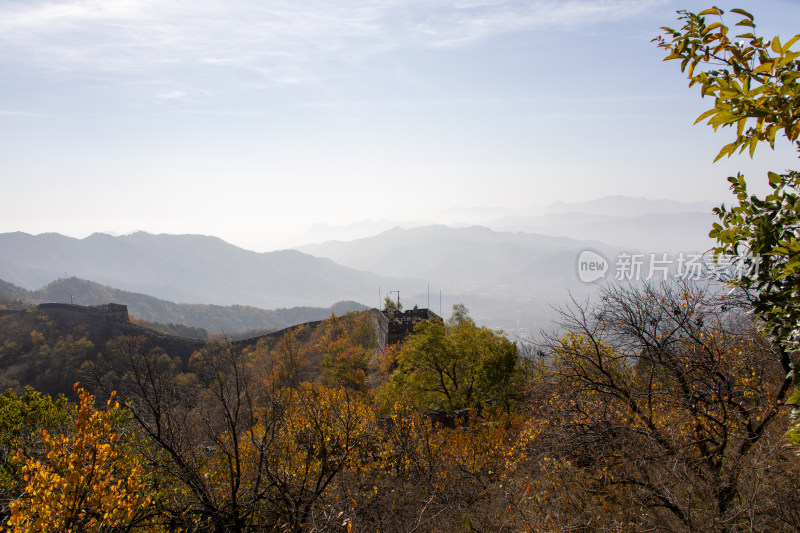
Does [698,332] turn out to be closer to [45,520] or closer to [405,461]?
[405,461]

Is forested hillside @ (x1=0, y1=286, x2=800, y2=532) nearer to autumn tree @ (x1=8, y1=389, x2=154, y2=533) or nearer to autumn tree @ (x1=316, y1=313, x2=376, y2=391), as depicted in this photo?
autumn tree @ (x1=8, y1=389, x2=154, y2=533)

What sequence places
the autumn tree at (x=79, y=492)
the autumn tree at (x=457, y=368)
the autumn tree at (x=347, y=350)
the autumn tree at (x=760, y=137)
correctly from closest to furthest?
the autumn tree at (x=760, y=137) < the autumn tree at (x=79, y=492) < the autumn tree at (x=457, y=368) < the autumn tree at (x=347, y=350)

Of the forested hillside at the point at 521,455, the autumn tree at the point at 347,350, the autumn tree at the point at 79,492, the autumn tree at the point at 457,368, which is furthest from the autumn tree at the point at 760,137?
the autumn tree at the point at 347,350

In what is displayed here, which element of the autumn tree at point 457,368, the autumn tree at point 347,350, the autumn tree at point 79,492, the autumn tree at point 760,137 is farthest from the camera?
the autumn tree at point 347,350

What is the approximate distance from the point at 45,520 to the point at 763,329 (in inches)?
382

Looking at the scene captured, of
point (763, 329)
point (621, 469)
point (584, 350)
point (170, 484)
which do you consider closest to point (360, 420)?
point (170, 484)

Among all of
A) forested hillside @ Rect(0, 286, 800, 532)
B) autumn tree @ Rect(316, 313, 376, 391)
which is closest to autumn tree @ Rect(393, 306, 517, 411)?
forested hillside @ Rect(0, 286, 800, 532)

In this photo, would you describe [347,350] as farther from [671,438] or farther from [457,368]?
[671,438]

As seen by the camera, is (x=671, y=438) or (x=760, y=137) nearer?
(x=760, y=137)

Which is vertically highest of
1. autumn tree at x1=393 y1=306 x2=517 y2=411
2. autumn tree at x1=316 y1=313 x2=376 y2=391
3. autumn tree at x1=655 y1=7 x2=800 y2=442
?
autumn tree at x1=655 y1=7 x2=800 y2=442

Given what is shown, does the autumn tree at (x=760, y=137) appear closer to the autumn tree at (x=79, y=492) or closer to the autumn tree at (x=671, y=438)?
the autumn tree at (x=671, y=438)

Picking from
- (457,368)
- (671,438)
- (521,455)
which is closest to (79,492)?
(521,455)

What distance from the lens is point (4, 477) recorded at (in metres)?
10.8

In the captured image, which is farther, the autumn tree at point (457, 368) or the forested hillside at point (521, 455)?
the autumn tree at point (457, 368)
